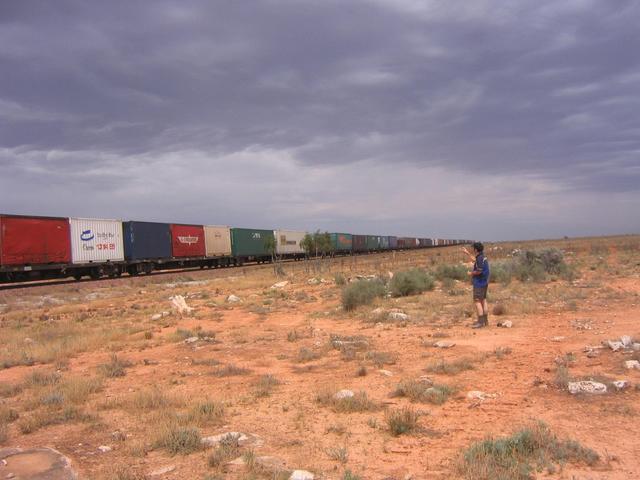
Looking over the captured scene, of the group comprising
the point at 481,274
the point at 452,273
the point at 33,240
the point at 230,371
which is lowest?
the point at 230,371

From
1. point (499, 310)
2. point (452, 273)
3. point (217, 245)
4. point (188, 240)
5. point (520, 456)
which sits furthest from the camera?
point (217, 245)

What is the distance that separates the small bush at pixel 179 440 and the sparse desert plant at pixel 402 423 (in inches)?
72.7

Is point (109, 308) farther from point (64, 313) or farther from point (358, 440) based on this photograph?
point (358, 440)

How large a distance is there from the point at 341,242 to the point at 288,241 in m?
10.0

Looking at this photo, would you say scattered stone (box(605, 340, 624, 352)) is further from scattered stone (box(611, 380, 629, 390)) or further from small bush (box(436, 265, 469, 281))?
small bush (box(436, 265, 469, 281))

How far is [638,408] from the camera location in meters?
5.30

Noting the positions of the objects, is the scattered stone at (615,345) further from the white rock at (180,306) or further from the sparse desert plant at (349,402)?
the white rock at (180,306)

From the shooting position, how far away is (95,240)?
32.0 metres

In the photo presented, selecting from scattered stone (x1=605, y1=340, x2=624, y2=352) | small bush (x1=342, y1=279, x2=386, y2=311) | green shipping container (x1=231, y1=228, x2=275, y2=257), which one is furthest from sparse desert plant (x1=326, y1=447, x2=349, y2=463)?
green shipping container (x1=231, y1=228, x2=275, y2=257)

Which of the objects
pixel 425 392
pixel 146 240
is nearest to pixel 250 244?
pixel 146 240

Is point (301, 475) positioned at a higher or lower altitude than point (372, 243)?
lower

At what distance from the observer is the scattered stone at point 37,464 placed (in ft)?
14.5

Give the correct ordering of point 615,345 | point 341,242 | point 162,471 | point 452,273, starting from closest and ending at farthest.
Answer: point 162,471 → point 615,345 → point 452,273 → point 341,242

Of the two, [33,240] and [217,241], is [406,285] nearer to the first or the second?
[33,240]
